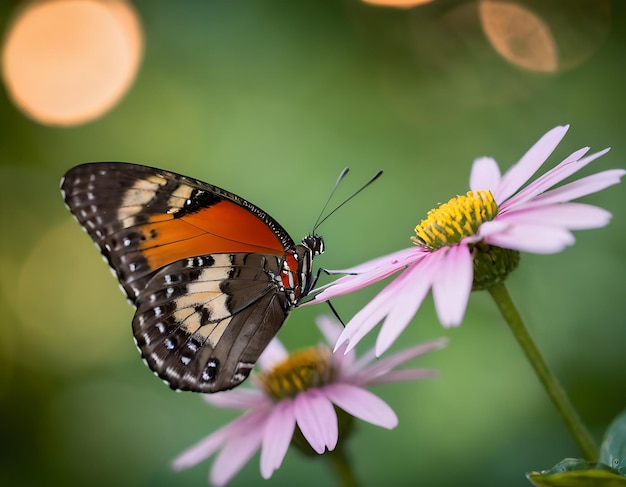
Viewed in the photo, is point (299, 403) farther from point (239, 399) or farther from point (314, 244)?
point (314, 244)

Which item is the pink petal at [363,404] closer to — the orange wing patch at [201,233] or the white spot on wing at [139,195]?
the orange wing patch at [201,233]

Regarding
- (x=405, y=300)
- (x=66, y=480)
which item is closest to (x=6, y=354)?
(x=66, y=480)

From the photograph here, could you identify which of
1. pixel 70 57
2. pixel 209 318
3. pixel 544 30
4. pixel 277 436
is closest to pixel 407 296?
pixel 277 436

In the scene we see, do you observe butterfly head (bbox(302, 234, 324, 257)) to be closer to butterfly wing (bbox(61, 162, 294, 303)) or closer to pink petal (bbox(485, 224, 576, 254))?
butterfly wing (bbox(61, 162, 294, 303))

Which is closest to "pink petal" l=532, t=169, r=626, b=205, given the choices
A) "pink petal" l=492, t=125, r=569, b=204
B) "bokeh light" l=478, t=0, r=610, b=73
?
"pink petal" l=492, t=125, r=569, b=204

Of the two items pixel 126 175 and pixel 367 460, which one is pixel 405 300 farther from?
pixel 367 460
